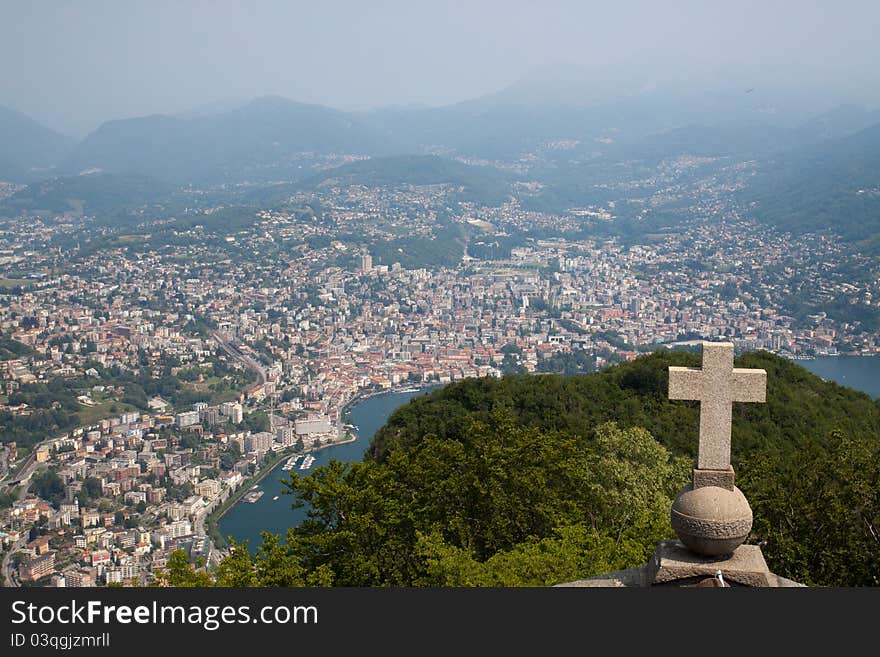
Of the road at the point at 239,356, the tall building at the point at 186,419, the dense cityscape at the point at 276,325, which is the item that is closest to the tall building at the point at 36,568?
the dense cityscape at the point at 276,325

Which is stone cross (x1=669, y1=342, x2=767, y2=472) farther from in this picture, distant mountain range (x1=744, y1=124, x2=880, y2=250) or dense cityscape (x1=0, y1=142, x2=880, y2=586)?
distant mountain range (x1=744, y1=124, x2=880, y2=250)

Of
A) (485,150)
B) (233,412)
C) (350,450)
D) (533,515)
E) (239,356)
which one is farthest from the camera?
(485,150)

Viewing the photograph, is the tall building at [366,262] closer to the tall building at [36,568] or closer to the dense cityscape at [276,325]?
the dense cityscape at [276,325]

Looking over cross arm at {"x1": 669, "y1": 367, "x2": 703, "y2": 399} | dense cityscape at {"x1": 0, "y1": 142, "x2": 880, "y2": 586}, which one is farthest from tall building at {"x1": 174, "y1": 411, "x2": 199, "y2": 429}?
cross arm at {"x1": 669, "y1": 367, "x2": 703, "y2": 399}

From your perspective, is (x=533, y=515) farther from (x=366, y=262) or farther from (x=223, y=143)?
(x=223, y=143)

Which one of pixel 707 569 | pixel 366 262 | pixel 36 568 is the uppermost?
pixel 707 569

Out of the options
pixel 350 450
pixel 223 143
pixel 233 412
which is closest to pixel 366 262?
pixel 233 412
